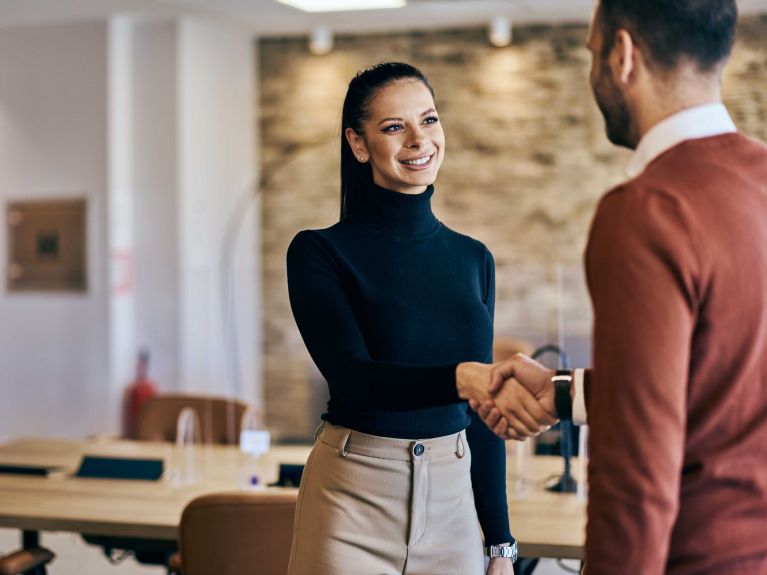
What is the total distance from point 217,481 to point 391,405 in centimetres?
168

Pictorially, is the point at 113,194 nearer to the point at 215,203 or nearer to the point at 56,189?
the point at 56,189

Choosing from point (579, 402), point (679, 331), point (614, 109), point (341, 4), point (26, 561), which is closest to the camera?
point (679, 331)

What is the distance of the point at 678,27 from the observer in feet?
3.86

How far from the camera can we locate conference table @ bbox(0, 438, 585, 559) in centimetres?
264

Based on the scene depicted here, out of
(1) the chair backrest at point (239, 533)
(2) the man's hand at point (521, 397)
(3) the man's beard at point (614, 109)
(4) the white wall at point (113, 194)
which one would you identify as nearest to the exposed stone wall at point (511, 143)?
(4) the white wall at point (113, 194)

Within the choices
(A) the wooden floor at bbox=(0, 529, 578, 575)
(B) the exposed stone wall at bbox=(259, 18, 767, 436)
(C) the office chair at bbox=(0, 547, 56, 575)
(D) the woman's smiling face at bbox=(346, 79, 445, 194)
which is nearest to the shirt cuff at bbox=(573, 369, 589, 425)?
(D) the woman's smiling face at bbox=(346, 79, 445, 194)

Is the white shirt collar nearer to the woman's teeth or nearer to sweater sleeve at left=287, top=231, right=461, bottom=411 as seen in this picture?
sweater sleeve at left=287, top=231, right=461, bottom=411

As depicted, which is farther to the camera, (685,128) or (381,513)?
(381,513)

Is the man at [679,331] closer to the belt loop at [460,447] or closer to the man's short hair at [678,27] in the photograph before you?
the man's short hair at [678,27]

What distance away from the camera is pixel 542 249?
7168 mm

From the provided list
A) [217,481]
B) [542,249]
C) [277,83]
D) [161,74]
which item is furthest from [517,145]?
[217,481]

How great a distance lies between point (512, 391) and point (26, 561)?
1.75 m

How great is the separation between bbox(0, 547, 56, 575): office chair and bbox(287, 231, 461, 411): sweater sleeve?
1397mm

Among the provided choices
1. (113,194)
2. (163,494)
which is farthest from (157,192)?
(163,494)
